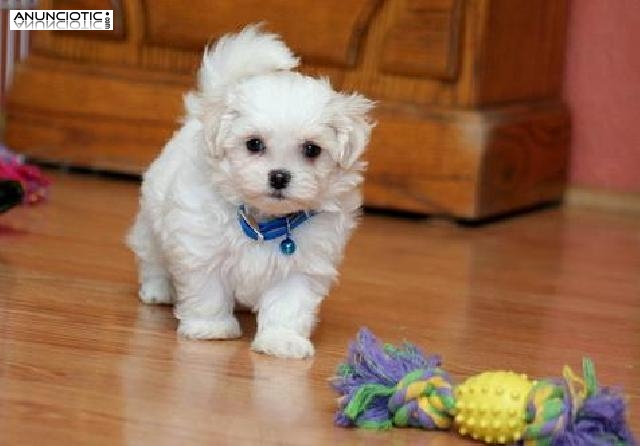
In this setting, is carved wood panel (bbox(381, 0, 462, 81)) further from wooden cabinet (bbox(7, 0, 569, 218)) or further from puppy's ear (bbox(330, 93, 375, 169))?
puppy's ear (bbox(330, 93, 375, 169))

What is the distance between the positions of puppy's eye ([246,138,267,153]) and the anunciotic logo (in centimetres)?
170

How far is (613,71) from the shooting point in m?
3.66

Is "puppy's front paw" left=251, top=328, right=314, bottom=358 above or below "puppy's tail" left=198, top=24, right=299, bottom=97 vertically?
below

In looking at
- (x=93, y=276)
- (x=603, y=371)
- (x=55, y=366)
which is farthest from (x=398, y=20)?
(x=55, y=366)

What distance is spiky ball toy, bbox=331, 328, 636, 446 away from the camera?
1.59 meters

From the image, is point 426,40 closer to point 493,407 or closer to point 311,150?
point 311,150

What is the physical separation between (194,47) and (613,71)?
111cm

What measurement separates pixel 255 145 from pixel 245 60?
0.63 ft

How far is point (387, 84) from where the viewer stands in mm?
3318

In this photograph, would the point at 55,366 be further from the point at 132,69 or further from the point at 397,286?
the point at 132,69

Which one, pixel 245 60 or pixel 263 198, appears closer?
pixel 263 198

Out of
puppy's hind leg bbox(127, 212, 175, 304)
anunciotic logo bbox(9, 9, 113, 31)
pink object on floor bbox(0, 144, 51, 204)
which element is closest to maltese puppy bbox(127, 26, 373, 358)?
puppy's hind leg bbox(127, 212, 175, 304)

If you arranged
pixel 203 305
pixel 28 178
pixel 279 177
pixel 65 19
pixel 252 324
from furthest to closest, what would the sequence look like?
1. pixel 65 19
2. pixel 28 178
3. pixel 252 324
4. pixel 203 305
5. pixel 279 177

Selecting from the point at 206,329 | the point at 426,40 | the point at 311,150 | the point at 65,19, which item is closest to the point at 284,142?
the point at 311,150
